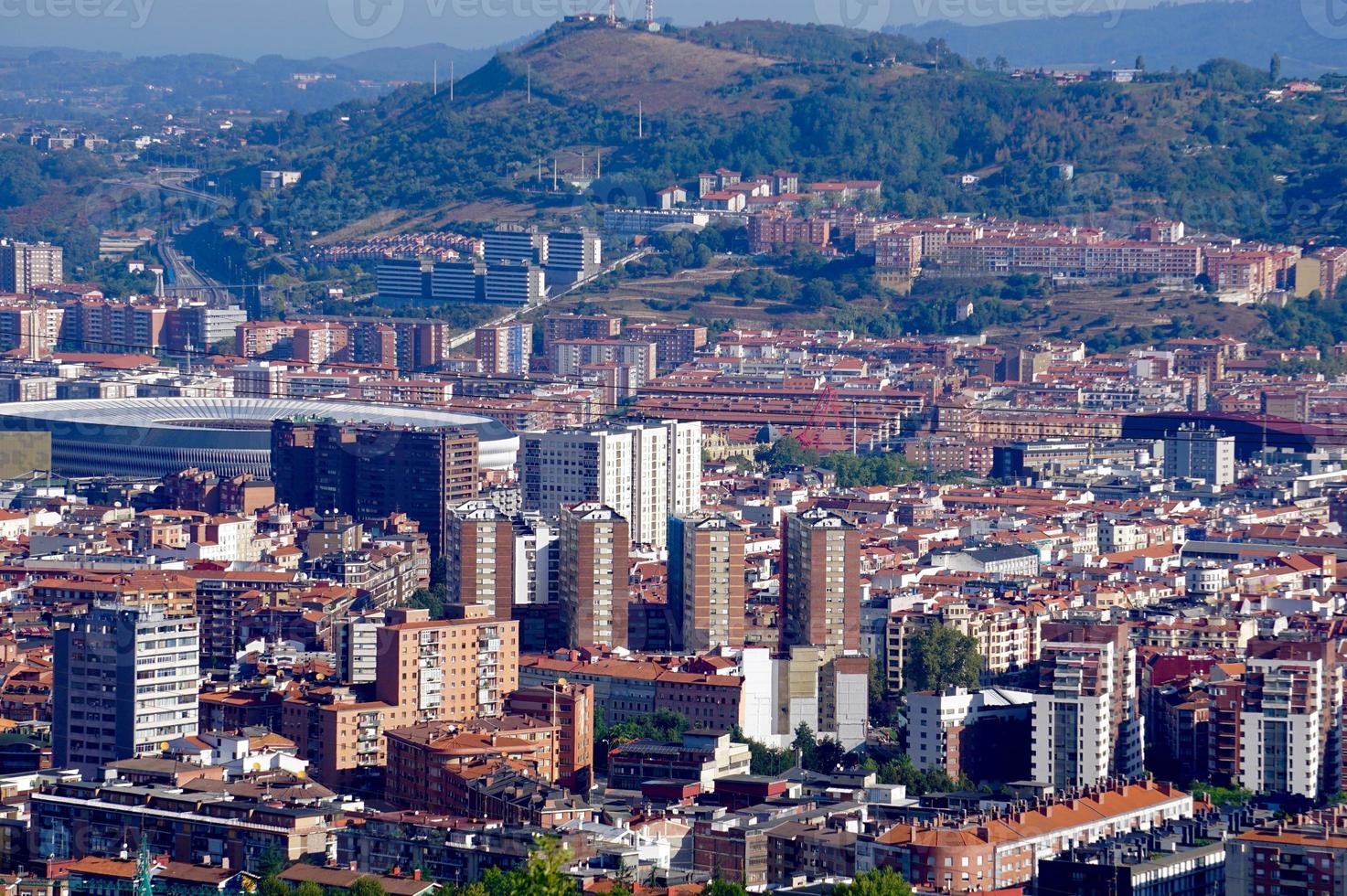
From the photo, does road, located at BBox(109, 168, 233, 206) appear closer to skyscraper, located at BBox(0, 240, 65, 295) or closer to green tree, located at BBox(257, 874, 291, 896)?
skyscraper, located at BBox(0, 240, 65, 295)

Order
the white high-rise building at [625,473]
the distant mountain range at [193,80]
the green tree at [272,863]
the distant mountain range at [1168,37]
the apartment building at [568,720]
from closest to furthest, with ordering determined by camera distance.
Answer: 1. the green tree at [272,863]
2. the apartment building at [568,720]
3. the white high-rise building at [625,473]
4. the distant mountain range at [1168,37]
5. the distant mountain range at [193,80]

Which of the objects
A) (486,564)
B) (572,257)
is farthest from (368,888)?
(572,257)

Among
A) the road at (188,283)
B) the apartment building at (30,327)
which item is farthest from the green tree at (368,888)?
the road at (188,283)

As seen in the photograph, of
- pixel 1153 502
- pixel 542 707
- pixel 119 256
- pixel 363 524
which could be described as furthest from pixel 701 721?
pixel 119 256

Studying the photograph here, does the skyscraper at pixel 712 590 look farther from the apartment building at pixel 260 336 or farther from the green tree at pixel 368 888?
the apartment building at pixel 260 336

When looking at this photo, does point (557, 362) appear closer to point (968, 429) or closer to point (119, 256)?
point (968, 429)

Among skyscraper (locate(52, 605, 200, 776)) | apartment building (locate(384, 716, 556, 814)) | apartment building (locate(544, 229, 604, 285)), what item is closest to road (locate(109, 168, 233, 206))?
apartment building (locate(544, 229, 604, 285))

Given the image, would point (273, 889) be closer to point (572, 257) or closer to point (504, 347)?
point (504, 347)
